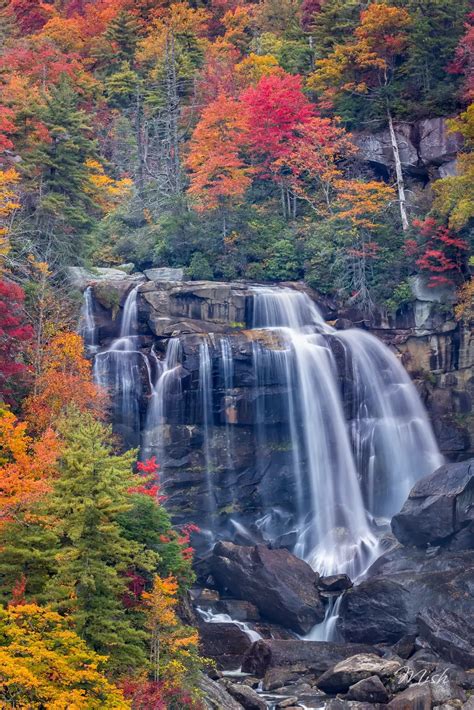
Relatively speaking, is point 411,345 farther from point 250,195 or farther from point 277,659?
point 277,659

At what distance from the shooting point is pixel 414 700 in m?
21.0

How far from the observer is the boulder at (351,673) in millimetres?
22812

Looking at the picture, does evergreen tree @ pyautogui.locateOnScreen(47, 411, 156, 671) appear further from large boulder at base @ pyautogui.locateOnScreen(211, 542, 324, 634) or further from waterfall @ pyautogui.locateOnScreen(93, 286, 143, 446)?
waterfall @ pyautogui.locateOnScreen(93, 286, 143, 446)

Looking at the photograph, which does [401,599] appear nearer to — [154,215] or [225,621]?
[225,621]

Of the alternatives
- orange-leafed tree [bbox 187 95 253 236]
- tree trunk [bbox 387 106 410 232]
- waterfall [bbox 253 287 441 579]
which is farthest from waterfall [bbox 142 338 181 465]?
tree trunk [bbox 387 106 410 232]

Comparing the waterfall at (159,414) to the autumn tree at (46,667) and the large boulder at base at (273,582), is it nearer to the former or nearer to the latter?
the large boulder at base at (273,582)

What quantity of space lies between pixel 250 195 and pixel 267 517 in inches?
766

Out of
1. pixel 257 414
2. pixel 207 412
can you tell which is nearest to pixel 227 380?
pixel 207 412

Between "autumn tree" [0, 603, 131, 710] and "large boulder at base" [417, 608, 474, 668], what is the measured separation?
Result: 1193 centimetres

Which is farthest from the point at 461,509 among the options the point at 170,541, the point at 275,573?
the point at 170,541

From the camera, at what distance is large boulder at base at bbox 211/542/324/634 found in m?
28.0

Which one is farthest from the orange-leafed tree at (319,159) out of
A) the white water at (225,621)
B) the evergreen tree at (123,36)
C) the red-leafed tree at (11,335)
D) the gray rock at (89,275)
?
the evergreen tree at (123,36)

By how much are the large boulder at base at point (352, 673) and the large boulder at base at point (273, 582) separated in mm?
4538

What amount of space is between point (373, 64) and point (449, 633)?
31728 mm
